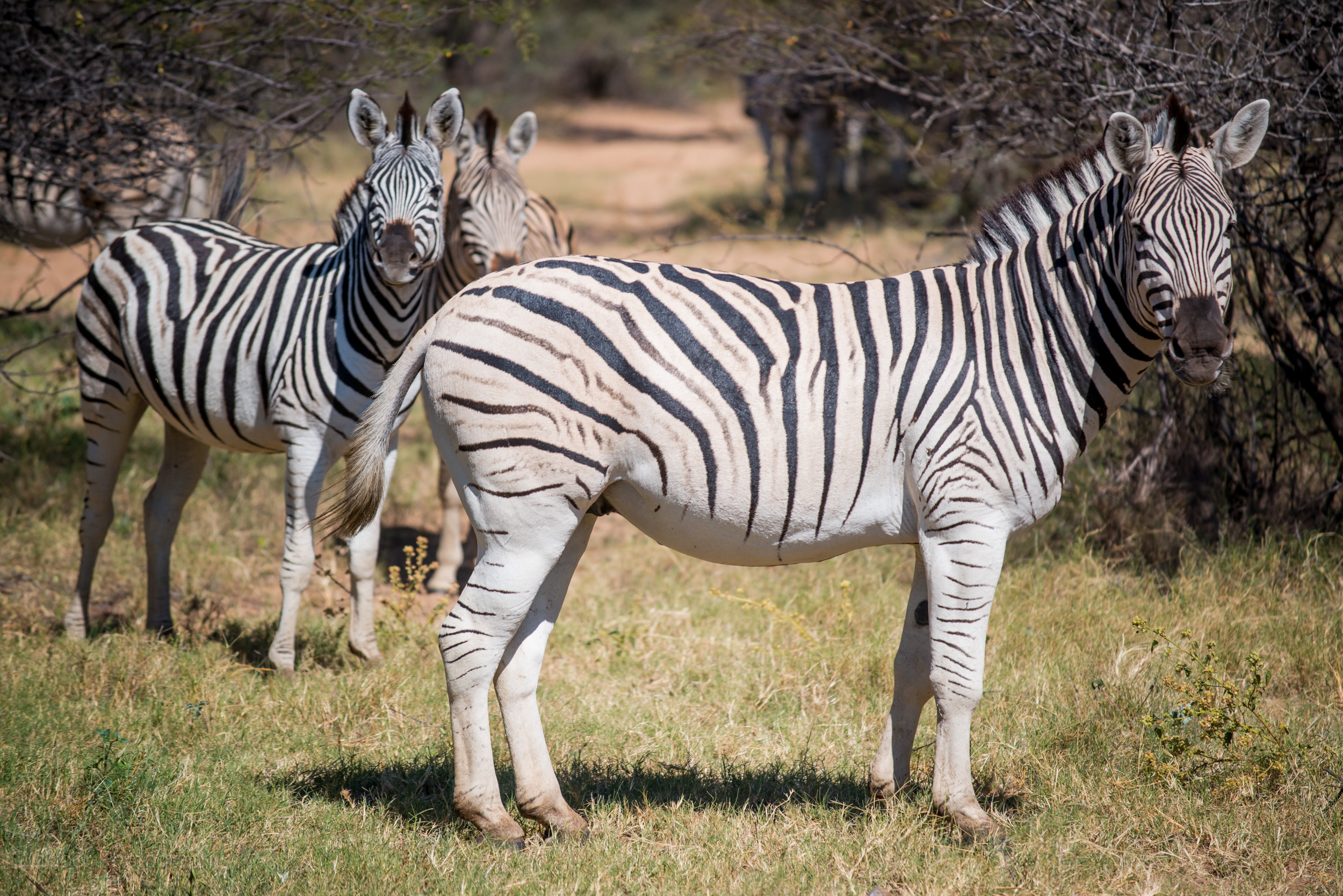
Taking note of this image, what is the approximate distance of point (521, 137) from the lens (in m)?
6.74

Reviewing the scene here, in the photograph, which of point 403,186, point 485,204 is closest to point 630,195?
point 485,204

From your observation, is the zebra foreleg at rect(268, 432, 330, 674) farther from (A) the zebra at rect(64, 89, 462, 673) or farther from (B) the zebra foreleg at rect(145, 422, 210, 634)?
(B) the zebra foreleg at rect(145, 422, 210, 634)

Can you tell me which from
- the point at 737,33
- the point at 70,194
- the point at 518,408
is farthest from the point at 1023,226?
the point at 70,194

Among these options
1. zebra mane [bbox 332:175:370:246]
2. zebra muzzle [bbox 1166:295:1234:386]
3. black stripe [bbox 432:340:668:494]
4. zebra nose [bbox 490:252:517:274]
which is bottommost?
black stripe [bbox 432:340:668:494]

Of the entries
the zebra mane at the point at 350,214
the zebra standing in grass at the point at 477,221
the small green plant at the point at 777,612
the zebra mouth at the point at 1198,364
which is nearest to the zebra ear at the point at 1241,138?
the zebra mouth at the point at 1198,364

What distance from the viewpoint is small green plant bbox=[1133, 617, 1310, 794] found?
3738 millimetres

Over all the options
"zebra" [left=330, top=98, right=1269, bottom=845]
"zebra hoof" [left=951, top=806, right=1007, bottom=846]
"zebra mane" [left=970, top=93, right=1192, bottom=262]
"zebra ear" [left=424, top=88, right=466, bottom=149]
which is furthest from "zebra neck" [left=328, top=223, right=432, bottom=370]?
"zebra hoof" [left=951, top=806, right=1007, bottom=846]

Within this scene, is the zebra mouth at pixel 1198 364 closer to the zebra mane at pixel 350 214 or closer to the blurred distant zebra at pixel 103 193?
the zebra mane at pixel 350 214

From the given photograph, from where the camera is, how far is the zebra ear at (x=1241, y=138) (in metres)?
3.28

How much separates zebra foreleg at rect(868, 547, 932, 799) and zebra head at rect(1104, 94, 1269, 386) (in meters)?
1.13

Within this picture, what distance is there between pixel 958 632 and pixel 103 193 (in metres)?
5.32

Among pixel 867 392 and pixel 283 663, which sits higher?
pixel 867 392

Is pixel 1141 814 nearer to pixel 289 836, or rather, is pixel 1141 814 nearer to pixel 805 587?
pixel 805 587

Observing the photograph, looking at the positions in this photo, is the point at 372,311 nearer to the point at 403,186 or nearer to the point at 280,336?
the point at 280,336
